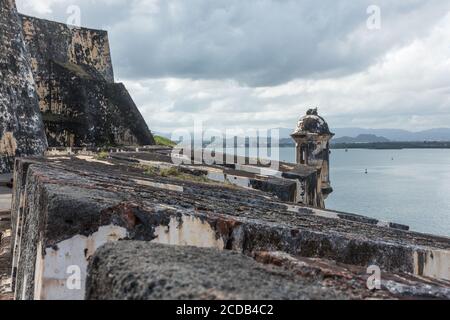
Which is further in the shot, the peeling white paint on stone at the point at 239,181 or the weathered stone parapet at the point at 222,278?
the peeling white paint on stone at the point at 239,181

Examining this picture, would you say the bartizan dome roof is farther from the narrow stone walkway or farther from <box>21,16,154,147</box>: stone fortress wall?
the narrow stone walkway

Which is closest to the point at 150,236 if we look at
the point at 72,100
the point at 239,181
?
the point at 239,181

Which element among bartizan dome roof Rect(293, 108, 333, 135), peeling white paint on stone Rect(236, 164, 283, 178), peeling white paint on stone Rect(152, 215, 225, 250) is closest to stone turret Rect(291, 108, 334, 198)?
bartizan dome roof Rect(293, 108, 333, 135)

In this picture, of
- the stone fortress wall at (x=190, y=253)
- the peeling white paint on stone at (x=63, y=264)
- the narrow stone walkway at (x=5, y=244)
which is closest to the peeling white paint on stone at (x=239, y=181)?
the stone fortress wall at (x=190, y=253)

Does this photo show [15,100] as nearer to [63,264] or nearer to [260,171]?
[260,171]

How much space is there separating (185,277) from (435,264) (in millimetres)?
1843

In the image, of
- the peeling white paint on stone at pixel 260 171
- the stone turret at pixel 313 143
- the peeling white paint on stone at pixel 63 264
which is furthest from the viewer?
the stone turret at pixel 313 143

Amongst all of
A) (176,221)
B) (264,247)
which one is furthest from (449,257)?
(176,221)

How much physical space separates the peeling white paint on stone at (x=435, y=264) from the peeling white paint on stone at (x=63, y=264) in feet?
4.98

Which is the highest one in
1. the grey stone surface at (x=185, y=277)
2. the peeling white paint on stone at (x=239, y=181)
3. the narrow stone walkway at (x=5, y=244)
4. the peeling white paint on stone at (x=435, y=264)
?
the grey stone surface at (x=185, y=277)

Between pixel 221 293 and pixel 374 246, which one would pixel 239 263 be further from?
pixel 374 246

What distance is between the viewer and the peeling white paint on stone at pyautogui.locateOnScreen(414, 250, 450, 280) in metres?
2.69

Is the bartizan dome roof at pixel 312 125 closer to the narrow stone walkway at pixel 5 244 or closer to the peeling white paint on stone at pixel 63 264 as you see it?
the narrow stone walkway at pixel 5 244

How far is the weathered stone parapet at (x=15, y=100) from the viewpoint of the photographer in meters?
11.3
